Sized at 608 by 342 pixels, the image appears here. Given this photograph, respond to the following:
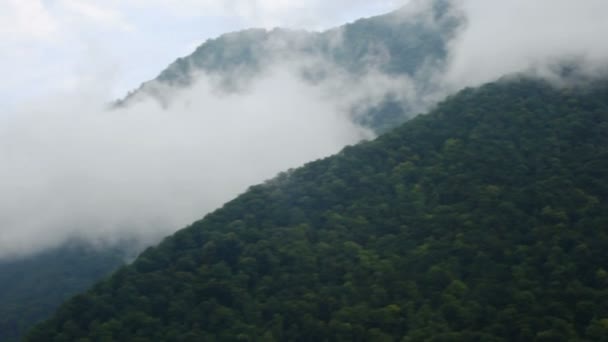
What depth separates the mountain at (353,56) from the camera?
7906 cm

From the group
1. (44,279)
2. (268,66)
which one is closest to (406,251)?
(44,279)

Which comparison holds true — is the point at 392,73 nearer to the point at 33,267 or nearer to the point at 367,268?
the point at 33,267

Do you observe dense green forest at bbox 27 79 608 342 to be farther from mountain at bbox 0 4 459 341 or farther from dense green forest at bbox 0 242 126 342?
mountain at bbox 0 4 459 341

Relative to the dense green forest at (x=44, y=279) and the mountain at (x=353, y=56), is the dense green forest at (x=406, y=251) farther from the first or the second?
the mountain at (x=353, y=56)

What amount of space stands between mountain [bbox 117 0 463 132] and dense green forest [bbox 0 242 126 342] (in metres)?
28.4

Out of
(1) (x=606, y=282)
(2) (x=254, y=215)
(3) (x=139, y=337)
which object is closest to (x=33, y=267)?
(2) (x=254, y=215)

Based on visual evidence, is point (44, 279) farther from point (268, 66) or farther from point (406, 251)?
Answer: point (268, 66)

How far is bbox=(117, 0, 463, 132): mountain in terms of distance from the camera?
7906cm

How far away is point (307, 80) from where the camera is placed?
10169 centimetres

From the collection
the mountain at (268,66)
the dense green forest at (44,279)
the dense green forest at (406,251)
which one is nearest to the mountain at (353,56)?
the mountain at (268,66)

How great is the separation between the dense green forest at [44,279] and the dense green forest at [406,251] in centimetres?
2077

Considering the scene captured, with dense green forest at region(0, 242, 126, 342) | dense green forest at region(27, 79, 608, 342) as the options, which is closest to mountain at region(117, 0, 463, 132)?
dense green forest at region(27, 79, 608, 342)

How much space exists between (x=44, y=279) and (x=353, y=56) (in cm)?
4319

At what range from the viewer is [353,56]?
90.0 meters
